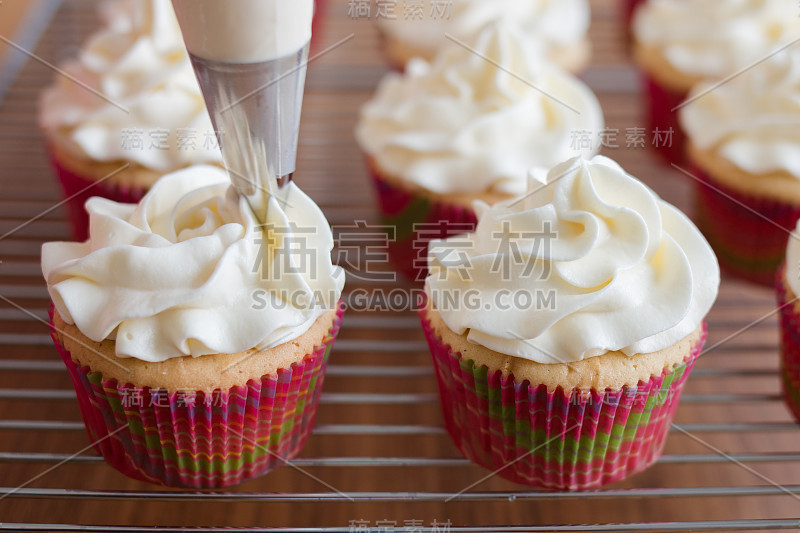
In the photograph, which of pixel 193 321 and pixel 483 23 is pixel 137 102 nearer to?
pixel 193 321

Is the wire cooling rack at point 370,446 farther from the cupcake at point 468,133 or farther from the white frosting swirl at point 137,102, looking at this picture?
the white frosting swirl at point 137,102

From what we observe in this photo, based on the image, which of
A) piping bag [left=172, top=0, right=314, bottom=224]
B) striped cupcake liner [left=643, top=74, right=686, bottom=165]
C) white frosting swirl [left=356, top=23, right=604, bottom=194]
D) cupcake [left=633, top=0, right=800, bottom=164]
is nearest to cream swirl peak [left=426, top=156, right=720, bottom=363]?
piping bag [left=172, top=0, right=314, bottom=224]

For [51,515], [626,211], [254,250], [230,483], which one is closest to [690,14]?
[626,211]

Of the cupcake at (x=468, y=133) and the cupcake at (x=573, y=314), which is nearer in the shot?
the cupcake at (x=573, y=314)

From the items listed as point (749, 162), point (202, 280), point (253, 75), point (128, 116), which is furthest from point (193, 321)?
point (749, 162)

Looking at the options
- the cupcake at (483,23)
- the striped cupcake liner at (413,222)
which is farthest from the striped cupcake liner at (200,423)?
the cupcake at (483,23)
